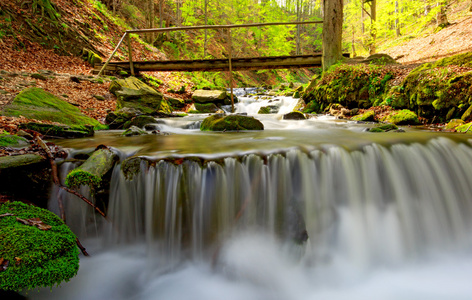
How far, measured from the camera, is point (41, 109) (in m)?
5.64

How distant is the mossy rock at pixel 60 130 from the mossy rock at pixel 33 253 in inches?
115

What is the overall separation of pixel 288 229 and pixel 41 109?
5736mm

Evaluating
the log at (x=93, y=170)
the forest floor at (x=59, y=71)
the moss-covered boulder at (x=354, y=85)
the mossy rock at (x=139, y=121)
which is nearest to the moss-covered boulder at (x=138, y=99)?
the forest floor at (x=59, y=71)

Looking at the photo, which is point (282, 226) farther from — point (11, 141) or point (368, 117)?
point (368, 117)

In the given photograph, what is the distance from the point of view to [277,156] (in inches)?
138

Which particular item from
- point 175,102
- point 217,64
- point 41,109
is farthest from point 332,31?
point 41,109

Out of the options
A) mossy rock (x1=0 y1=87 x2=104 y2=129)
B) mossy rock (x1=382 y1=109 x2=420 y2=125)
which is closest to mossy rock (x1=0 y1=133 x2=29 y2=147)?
mossy rock (x1=0 y1=87 x2=104 y2=129)

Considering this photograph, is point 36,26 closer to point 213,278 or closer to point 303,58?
point 303,58

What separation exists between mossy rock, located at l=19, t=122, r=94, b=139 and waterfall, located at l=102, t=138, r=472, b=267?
7.76 feet

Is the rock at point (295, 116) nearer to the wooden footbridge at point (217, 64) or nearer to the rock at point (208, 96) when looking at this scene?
the wooden footbridge at point (217, 64)

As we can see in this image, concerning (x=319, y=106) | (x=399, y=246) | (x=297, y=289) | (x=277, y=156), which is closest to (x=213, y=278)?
(x=297, y=289)

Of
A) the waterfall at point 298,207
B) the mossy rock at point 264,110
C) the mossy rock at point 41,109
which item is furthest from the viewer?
the mossy rock at point 264,110

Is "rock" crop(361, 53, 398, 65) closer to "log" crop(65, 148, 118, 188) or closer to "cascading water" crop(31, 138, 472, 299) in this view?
"cascading water" crop(31, 138, 472, 299)

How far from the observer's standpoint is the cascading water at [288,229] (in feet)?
9.13
